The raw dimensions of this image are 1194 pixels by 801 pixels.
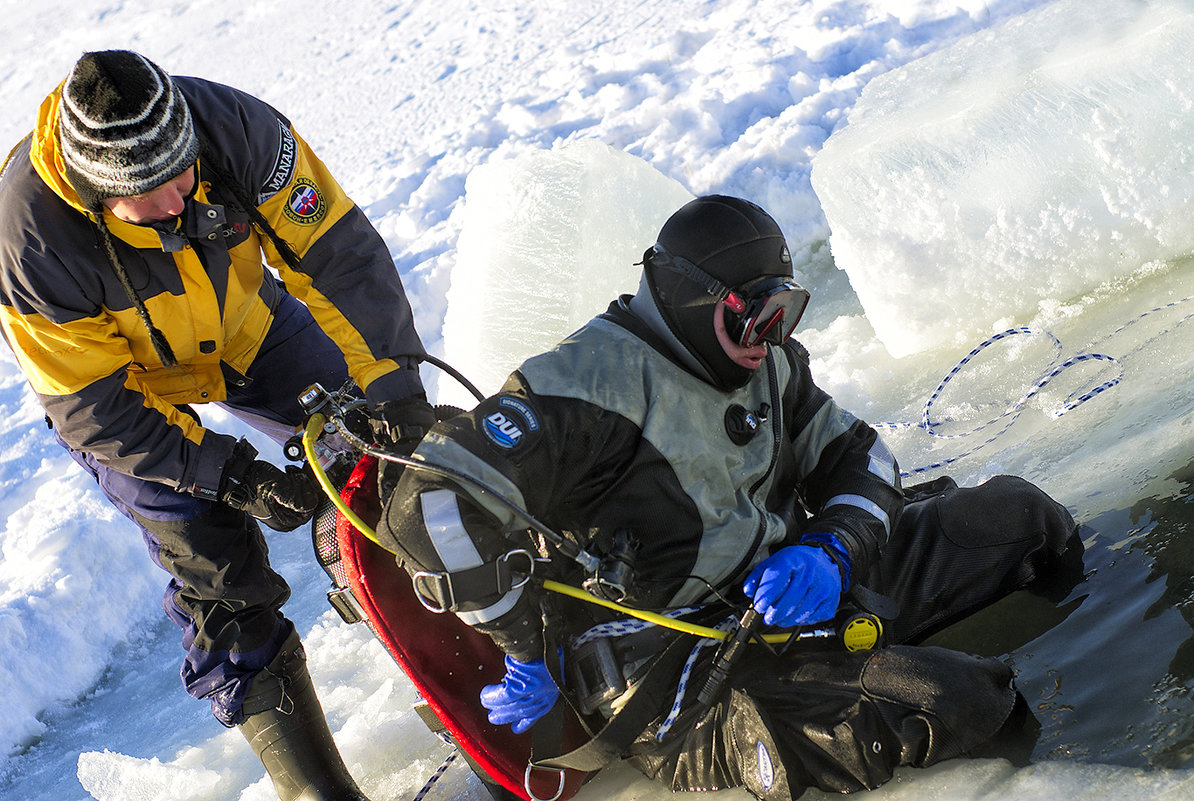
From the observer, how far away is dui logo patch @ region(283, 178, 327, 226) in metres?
2.43

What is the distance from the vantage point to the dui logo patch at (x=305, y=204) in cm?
243

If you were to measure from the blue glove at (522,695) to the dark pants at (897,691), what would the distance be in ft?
0.79

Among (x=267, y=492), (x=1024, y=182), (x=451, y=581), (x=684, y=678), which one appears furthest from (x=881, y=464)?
(x=1024, y=182)

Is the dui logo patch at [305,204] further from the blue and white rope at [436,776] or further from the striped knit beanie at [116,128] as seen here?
the blue and white rope at [436,776]

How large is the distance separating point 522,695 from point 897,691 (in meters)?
0.79

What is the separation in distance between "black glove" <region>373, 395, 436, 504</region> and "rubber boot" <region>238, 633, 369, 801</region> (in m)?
0.64

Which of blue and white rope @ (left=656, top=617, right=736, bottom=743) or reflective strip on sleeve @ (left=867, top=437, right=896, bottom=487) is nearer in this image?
blue and white rope @ (left=656, top=617, right=736, bottom=743)

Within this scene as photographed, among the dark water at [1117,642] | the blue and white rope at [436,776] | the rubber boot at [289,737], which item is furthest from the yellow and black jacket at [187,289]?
the dark water at [1117,642]

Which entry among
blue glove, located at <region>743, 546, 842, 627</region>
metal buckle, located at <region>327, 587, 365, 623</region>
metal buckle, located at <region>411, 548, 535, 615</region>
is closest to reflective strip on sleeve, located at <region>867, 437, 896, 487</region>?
blue glove, located at <region>743, 546, 842, 627</region>

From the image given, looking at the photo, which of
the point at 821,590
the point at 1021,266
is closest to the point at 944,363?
the point at 1021,266

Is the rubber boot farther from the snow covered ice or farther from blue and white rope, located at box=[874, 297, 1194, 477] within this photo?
the snow covered ice

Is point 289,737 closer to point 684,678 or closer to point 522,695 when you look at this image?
point 522,695

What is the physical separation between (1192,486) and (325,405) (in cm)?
212

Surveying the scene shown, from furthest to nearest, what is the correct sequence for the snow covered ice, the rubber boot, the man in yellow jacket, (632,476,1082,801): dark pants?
the snow covered ice < the rubber boot < the man in yellow jacket < (632,476,1082,801): dark pants
